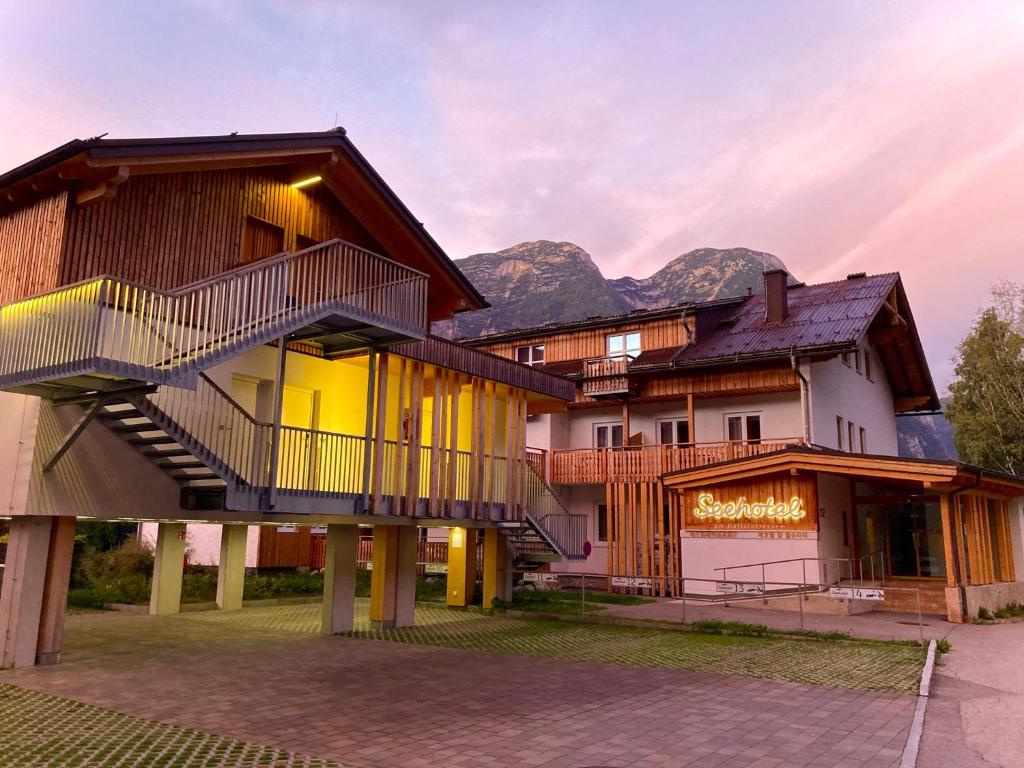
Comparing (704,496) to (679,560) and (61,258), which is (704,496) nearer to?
(679,560)

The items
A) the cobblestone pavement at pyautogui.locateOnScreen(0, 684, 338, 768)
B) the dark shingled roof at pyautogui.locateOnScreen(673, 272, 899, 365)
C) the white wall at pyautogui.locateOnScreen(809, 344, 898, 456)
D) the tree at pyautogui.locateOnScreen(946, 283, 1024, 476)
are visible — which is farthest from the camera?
the tree at pyautogui.locateOnScreen(946, 283, 1024, 476)

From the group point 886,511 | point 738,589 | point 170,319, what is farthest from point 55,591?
point 886,511

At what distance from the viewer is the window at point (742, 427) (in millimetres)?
28094

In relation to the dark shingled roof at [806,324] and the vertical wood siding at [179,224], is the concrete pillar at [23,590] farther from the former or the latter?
the dark shingled roof at [806,324]

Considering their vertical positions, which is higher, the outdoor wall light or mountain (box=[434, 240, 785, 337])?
mountain (box=[434, 240, 785, 337])

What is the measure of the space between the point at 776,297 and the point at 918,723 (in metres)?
23.1

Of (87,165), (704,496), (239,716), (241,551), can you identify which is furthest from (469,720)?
(704,496)

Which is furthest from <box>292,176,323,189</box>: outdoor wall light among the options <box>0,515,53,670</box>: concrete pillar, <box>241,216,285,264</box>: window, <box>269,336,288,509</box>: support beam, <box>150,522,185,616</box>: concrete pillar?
<box>150,522,185,616</box>: concrete pillar

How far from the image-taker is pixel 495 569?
21.8 meters

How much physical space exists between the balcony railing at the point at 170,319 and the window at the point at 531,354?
18247mm

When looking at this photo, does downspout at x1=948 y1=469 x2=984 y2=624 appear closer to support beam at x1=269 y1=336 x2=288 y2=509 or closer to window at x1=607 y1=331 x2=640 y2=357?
window at x1=607 y1=331 x2=640 y2=357

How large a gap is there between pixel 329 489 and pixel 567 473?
15.8 meters

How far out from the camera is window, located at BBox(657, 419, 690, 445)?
2962 cm

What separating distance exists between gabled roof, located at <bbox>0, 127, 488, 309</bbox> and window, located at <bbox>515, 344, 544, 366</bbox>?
12.8 meters
